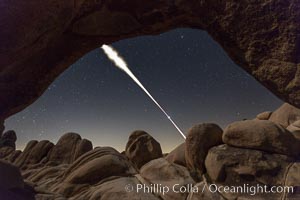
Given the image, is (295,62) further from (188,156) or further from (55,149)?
(55,149)

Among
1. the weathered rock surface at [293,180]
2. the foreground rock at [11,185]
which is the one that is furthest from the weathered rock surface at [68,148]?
the weathered rock surface at [293,180]

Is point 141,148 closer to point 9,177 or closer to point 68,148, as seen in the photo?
point 9,177

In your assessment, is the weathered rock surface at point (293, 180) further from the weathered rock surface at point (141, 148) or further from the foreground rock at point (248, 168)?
the weathered rock surface at point (141, 148)

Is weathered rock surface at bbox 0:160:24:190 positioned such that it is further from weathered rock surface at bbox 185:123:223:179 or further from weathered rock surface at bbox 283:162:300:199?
weathered rock surface at bbox 283:162:300:199

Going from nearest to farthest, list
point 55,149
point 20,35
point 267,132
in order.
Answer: point 20,35
point 267,132
point 55,149

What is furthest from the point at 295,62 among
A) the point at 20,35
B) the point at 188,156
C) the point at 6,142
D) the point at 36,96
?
the point at 6,142

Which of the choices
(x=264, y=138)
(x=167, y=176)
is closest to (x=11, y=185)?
(x=167, y=176)

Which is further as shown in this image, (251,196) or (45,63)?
(45,63)
